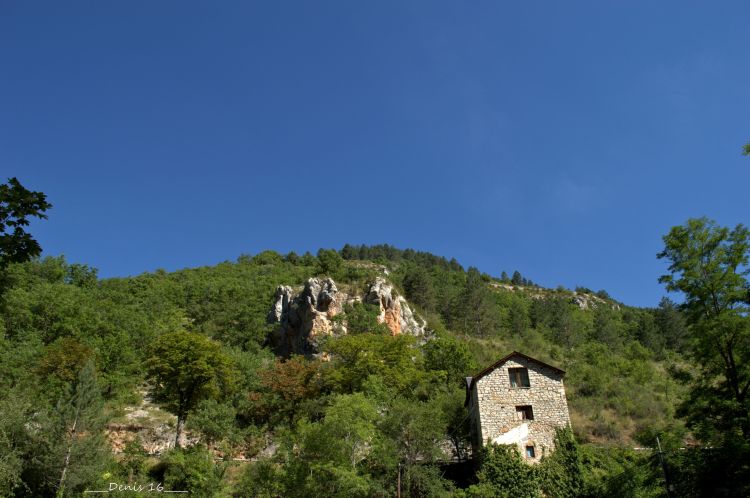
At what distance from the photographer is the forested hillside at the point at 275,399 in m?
26.1

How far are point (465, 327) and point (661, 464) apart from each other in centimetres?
5347

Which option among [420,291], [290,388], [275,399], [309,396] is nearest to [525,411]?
[309,396]

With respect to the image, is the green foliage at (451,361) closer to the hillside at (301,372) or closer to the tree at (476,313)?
the hillside at (301,372)

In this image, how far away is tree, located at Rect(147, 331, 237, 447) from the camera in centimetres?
3566

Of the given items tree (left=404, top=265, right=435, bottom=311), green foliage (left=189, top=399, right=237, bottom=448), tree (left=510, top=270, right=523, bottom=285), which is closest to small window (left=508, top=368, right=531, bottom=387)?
green foliage (left=189, top=399, right=237, bottom=448)

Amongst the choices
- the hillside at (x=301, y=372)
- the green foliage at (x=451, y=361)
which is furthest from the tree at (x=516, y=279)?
the green foliage at (x=451, y=361)

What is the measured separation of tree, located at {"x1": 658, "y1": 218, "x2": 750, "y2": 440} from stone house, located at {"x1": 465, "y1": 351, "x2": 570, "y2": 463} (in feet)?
32.0

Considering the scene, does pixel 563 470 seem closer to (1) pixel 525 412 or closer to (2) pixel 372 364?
(1) pixel 525 412

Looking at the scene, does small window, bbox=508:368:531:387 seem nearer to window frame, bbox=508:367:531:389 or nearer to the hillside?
window frame, bbox=508:367:531:389

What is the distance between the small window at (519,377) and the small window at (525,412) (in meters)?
1.34

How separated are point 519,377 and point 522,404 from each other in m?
1.71

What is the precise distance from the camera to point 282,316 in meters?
66.0

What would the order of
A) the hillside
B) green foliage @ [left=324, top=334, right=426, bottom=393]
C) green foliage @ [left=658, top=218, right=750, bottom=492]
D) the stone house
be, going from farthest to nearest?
1. green foliage @ [left=324, top=334, right=426, bottom=393]
2. the stone house
3. the hillside
4. green foliage @ [left=658, top=218, right=750, bottom=492]

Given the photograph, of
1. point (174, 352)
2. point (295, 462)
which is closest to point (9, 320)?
point (174, 352)
